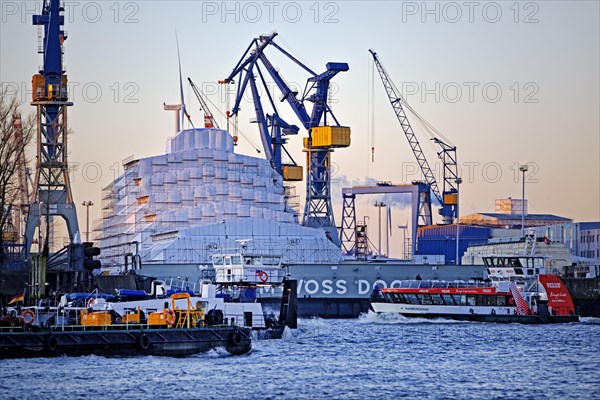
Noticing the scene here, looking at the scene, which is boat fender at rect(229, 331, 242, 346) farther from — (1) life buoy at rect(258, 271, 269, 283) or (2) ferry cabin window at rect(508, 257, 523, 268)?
(2) ferry cabin window at rect(508, 257, 523, 268)

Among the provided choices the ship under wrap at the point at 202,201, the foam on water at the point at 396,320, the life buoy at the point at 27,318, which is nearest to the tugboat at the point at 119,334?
the life buoy at the point at 27,318

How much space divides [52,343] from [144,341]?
438cm

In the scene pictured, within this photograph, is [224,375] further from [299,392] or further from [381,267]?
[381,267]

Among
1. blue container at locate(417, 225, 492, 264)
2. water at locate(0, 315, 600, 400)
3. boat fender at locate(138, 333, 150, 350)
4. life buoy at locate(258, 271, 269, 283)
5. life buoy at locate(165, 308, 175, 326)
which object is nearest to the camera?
water at locate(0, 315, 600, 400)

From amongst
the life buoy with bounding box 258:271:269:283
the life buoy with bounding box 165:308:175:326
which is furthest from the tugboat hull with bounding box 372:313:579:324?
the life buoy with bounding box 165:308:175:326

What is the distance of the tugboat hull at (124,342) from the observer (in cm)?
5878

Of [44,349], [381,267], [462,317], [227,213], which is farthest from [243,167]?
[44,349]

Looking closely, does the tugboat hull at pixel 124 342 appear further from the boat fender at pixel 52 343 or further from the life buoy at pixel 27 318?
the life buoy at pixel 27 318

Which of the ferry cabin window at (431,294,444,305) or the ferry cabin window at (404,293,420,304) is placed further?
the ferry cabin window at (404,293,420,304)

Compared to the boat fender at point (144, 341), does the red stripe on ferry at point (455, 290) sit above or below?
above

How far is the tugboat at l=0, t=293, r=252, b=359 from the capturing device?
5897 centimetres

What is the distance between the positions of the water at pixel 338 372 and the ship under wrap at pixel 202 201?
3124 inches

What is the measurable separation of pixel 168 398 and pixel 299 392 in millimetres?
5412

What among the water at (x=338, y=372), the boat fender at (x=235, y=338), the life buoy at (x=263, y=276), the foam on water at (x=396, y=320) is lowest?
the water at (x=338, y=372)
